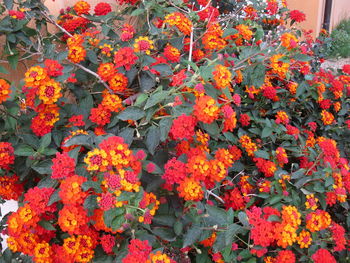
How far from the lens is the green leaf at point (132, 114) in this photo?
4.07 feet

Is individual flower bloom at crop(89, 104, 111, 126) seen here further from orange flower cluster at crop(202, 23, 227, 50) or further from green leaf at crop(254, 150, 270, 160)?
green leaf at crop(254, 150, 270, 160)

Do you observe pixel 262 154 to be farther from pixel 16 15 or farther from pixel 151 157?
pixel 16 15

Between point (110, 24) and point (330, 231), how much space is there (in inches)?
56.0

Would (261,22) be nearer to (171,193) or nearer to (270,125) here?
(270,125)

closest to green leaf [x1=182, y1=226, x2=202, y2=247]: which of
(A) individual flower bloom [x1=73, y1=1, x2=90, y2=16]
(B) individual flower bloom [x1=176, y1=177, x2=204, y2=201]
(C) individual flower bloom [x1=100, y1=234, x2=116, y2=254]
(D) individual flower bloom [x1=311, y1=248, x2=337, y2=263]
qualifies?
(B) individual flower bloom [x1=176, y1=177, x2=204, y2=201]

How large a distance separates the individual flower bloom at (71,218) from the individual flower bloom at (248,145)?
0.94 meters

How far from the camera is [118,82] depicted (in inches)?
54.9

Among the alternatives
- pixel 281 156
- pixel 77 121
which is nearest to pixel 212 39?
pixel 281 156

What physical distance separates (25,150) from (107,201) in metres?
0.47

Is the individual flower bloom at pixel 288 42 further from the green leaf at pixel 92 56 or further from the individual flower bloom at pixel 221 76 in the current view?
the green leaf at pixel 92 56

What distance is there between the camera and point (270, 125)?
1.78 metres

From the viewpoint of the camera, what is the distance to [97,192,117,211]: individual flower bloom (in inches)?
38.5

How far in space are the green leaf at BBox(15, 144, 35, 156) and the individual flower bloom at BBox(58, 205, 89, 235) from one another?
319 millimetres

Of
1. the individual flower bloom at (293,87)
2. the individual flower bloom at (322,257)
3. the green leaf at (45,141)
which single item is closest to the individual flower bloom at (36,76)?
the green leaf at (45,141)
